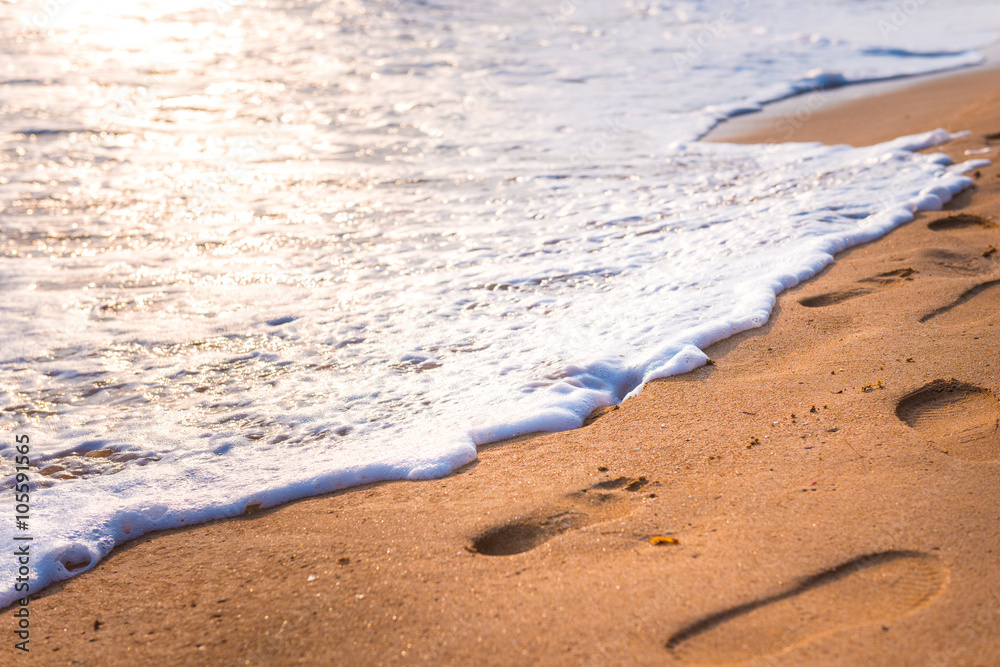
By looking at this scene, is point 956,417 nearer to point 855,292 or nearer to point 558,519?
point 855,292

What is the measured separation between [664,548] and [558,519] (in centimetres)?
34

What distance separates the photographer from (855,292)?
3.39 meters

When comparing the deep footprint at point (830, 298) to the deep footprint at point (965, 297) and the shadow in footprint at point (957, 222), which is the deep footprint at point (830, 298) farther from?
the shadow in footprint at point (957, 222)

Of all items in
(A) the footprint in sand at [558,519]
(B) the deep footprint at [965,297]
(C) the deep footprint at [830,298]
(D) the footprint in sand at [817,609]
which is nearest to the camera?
(D) the footprint in sand at [817,609]

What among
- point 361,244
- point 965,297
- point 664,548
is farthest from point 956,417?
point 361,244

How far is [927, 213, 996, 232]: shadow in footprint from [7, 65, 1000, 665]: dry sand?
1218 mm

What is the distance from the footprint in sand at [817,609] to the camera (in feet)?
5.38

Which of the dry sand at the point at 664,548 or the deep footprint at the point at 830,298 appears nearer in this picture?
the dry sand at the point at 664,548

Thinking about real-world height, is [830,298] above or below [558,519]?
above

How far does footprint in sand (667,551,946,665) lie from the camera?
164cm

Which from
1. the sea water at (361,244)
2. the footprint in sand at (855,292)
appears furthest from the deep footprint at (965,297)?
the sea water at (361,244)

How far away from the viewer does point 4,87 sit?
785 centimetres

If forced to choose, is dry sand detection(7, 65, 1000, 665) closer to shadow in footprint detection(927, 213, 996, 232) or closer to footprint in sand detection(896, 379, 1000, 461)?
footprint in sand detection(896, 379, 1000, 461)

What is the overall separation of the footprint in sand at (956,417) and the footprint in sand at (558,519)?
3.14ft
